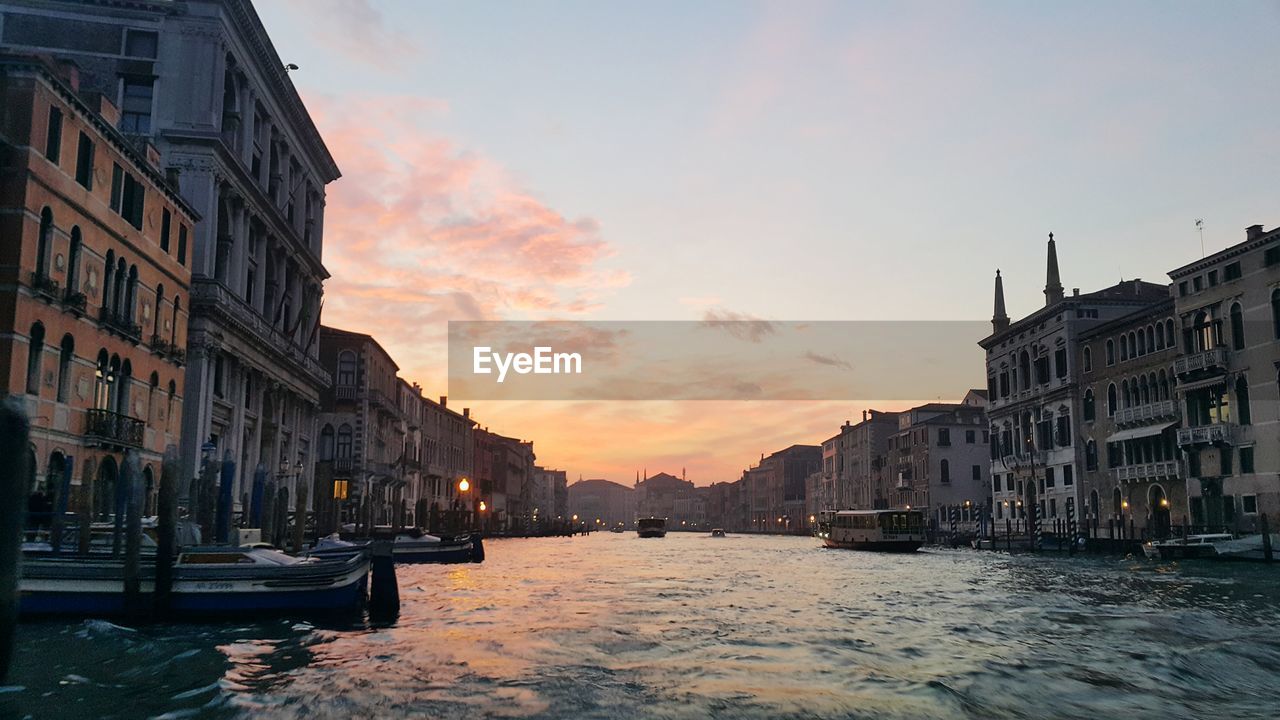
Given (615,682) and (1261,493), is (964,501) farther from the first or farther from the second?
(615,682)

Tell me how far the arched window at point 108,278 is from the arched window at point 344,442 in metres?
31.0

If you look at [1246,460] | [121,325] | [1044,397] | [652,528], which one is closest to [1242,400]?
[1246,460]

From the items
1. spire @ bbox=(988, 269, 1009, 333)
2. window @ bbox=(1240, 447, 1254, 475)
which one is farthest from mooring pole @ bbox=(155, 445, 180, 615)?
spire @ bbox=(988, 269, 1009, 333)

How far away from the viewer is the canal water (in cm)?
1086

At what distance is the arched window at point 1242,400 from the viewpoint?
41.4 metres

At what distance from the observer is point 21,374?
68.1ft

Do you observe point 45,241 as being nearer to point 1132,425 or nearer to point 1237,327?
point 1237,327

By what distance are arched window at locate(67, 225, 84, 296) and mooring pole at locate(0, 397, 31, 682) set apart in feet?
46.9

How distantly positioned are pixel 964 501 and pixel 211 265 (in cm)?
6592

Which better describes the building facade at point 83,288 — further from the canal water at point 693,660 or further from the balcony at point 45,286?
the canal water at point 693,660

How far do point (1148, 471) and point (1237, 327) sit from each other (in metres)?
9.04

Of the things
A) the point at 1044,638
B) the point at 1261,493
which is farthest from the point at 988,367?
the point at 1044,638

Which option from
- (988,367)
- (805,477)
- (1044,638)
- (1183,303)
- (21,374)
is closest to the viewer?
(1044,638)

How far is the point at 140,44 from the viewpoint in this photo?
31.8 meters
